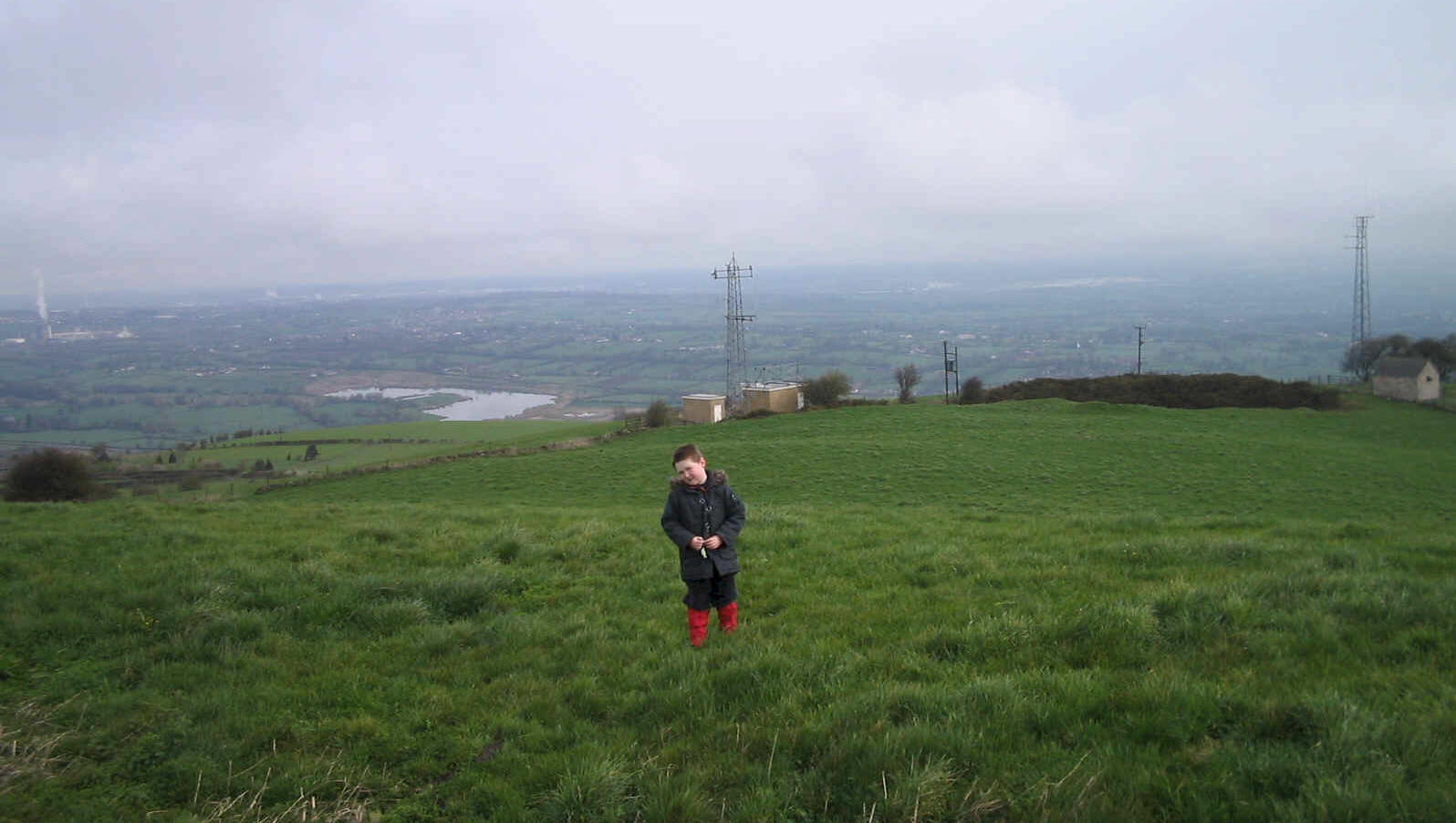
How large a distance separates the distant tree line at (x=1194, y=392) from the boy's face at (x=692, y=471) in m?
38.2

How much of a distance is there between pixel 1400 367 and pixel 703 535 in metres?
49.0

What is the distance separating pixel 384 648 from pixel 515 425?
5909 cm

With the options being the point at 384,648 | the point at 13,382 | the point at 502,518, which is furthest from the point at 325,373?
the point at 384,648

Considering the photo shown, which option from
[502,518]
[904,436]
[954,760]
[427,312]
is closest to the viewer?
[954,760]

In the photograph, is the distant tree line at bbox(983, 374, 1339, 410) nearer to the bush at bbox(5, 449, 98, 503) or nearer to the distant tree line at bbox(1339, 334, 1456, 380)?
the distant tree line at bbox(1339, 334, 1456, 380)

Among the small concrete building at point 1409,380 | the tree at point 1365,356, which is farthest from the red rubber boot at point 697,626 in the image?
the tree at point 1365,356

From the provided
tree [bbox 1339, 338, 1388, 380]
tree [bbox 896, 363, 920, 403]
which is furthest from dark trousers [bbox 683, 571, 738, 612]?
tree [bbox 1339, 338, 1388, 380]

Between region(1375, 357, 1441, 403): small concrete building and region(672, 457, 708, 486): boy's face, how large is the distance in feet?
156

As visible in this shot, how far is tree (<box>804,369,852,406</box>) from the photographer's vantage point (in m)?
44.2

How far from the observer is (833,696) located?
4852mm

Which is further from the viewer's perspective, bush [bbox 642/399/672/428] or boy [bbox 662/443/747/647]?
bush [bbox 642/399/672/428]

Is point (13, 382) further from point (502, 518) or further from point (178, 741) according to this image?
point (178, 741)

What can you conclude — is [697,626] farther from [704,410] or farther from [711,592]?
[704,410]

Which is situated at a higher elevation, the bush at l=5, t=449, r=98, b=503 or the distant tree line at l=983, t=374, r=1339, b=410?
the distant tree line at l=983, t=374, r=1339, b=410
